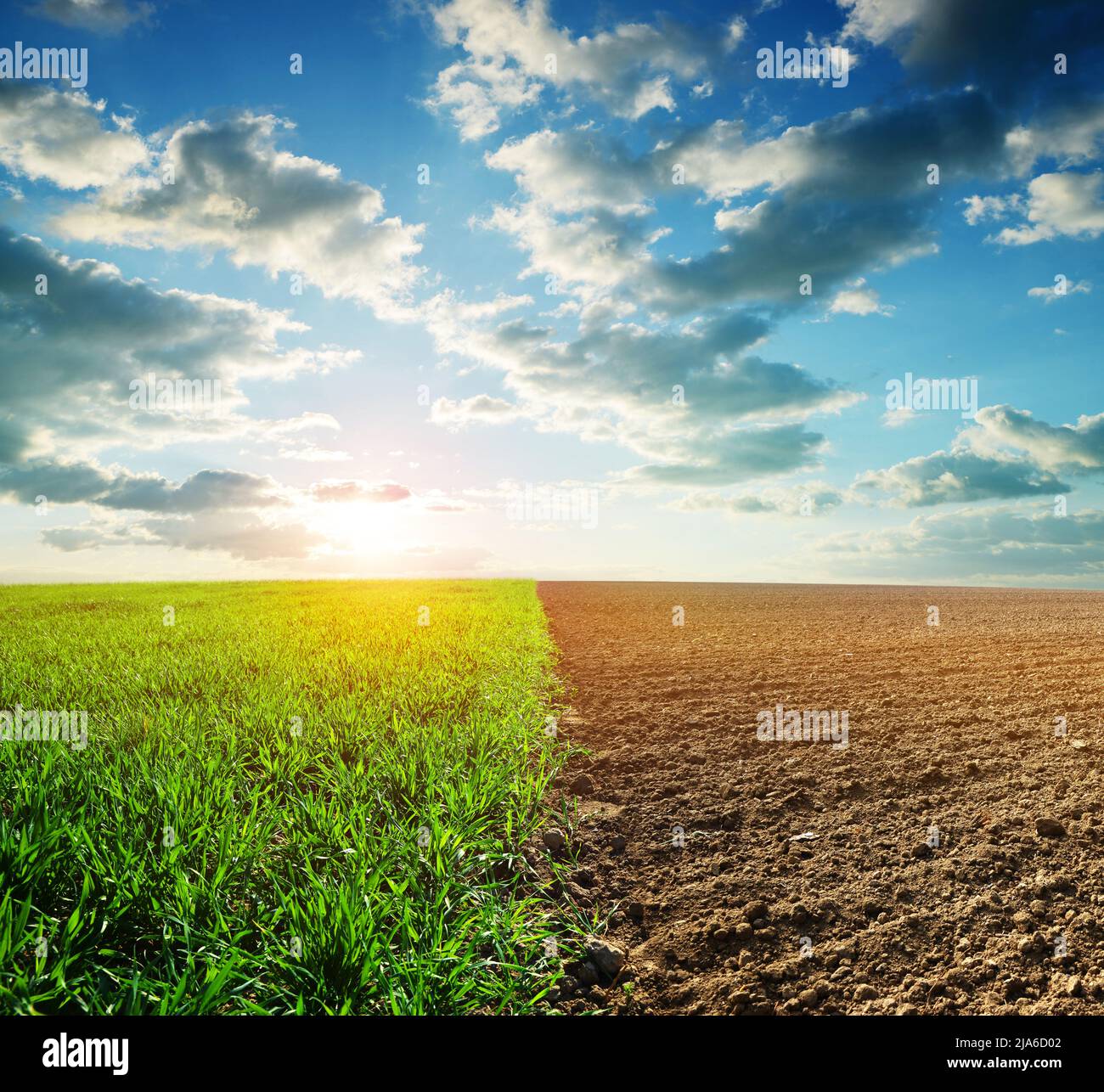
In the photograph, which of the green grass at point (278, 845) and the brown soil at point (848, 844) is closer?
the green grass at point (278, 845)

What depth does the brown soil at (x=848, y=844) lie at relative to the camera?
10.6 ft

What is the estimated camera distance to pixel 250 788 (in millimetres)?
4996

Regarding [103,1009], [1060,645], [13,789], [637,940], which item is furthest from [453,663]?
[1060,645]

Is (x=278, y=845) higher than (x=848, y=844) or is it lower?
higher

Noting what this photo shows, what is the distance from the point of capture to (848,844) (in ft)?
14.8

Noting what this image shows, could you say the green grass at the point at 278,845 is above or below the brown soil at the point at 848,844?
above

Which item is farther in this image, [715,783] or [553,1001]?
[715,783]

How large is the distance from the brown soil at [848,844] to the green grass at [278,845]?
0.59 meters

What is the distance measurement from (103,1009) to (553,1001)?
181cm

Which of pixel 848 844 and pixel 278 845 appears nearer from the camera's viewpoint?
pixel 278 845

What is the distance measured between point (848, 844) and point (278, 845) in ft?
12.0

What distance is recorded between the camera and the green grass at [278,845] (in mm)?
2760
